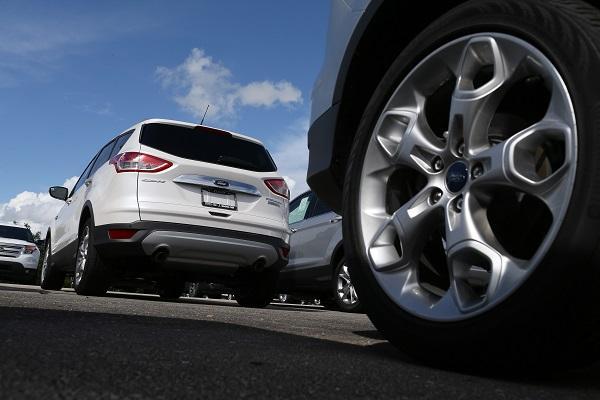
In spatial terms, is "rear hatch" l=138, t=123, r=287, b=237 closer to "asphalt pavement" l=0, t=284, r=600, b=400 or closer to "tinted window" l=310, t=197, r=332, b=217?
"tinted window" l=310, t=197, r=332, b=217

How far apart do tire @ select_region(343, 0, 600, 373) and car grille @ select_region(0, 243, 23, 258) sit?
13048mm

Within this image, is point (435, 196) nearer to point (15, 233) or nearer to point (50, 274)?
point (50, 274)

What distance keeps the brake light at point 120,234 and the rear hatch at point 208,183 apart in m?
0.16

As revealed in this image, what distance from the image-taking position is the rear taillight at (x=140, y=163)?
5.69 m

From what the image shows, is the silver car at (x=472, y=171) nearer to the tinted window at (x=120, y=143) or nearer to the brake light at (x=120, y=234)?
the brake light at (x=120, y=234)

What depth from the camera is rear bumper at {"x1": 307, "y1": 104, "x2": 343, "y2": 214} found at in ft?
9.24

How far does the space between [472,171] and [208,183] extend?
13.3 feet

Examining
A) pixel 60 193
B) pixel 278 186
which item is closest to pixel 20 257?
pixel 60 193

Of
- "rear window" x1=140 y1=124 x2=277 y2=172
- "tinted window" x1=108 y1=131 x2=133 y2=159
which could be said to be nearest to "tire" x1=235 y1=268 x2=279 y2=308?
"rear window" x1=140 y1=124 x2=277 y2=172

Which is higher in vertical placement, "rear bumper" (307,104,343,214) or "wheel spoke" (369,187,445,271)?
"rear bumper" (307,104,343,214)

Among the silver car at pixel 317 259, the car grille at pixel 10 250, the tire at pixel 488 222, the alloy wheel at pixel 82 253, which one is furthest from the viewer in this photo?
the car grille at pixel 10 250

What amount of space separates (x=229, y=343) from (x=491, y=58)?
4.30 ft

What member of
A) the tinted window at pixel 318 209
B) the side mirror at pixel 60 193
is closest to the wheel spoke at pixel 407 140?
the tinted window at pixel 318 209

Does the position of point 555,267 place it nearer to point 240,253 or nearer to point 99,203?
point 240,253
